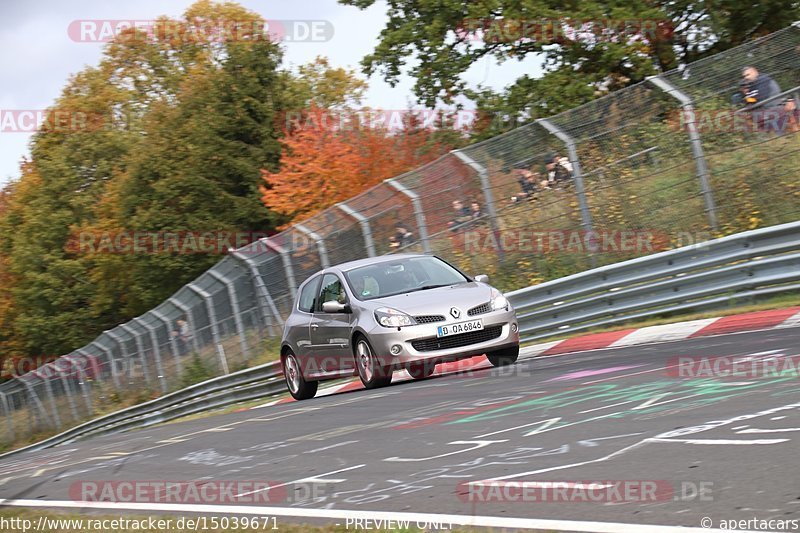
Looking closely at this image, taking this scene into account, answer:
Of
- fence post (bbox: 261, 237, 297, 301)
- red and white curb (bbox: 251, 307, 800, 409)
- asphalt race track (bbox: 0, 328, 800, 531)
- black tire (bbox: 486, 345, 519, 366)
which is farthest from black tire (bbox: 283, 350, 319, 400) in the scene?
fence post (bbox: 261, 237, 297, 301)

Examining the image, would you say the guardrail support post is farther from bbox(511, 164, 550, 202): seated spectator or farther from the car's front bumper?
the car's front bumper

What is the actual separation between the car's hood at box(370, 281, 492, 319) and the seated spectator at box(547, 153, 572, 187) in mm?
3414

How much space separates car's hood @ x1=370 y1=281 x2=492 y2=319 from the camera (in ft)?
42.6

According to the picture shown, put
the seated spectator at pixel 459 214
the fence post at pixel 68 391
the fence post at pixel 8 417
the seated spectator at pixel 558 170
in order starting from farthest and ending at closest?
1. the fence post at pixel 8 417
2. the fence post at pixel 68 391
3. the seated spectator at pixel 459 214
4. the seated spectator at pixel 558 170

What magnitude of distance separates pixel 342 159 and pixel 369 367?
2706 cm

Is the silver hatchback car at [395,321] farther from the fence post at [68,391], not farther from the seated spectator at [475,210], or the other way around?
the fence post at [68,391]

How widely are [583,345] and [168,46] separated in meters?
64.0

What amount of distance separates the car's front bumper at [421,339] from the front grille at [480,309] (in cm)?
7

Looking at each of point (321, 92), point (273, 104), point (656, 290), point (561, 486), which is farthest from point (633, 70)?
point (321, 92)

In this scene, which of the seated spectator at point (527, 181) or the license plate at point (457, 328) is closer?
the license plate at point (457, 328)

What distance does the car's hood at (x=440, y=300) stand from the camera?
12977 mm

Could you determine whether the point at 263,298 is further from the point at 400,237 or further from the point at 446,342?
the point at 446,342

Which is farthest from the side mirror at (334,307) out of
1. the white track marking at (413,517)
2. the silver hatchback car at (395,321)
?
the white track marking at (413,517)

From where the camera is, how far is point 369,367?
13461 millimetres
